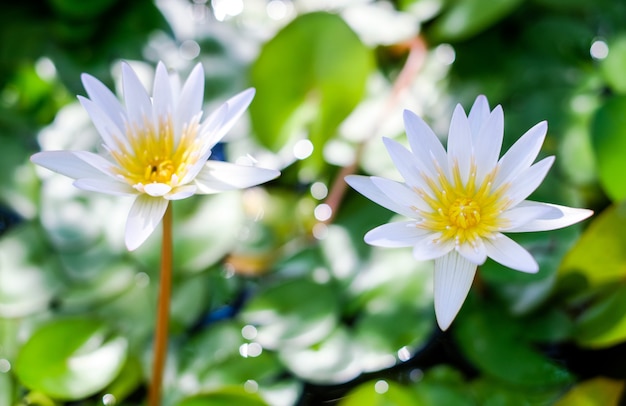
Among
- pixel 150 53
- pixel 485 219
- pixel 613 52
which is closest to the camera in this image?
pixel 485 219

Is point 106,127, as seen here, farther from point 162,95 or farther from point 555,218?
point 555,218

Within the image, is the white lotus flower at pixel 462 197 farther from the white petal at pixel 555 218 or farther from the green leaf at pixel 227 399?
the green leaf at pixel 227 399

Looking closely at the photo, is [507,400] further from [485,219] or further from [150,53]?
[150,53]

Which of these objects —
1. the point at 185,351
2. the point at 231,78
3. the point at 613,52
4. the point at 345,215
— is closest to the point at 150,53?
the point at 231,78

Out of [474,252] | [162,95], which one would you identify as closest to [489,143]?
[474,252]

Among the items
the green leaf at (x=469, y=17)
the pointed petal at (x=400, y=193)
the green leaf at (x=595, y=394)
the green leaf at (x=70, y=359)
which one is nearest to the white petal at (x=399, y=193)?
the pointed petal at (x=400, y=193)
